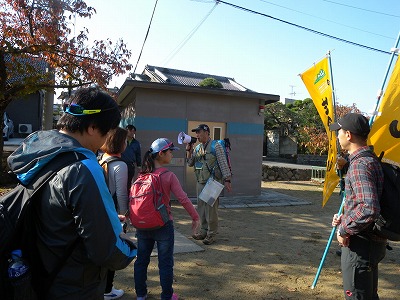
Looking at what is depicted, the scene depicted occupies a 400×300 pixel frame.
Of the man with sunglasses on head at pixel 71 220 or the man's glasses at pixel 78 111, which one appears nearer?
the man with sunglasses on head at pixel 71 220

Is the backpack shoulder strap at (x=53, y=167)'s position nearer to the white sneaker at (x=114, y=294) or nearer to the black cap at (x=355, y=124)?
the black cap at (x=355, y=124)

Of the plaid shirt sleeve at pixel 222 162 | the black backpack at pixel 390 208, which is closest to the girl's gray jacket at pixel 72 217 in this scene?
the black backpack at pixel 390 208

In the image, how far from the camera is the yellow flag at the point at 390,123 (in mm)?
3223

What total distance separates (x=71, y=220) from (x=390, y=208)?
2.15 metres

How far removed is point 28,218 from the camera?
4.47 ft

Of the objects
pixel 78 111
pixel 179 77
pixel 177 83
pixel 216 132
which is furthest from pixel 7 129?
pixel 78 111

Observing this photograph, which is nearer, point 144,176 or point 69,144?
point 69,144

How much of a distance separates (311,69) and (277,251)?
2.83m

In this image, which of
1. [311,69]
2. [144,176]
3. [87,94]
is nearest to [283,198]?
[311,69]

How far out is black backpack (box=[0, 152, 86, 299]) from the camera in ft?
4.31

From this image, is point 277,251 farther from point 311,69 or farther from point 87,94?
point 87,94

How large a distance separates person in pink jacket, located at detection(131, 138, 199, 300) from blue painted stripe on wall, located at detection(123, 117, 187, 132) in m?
5.24

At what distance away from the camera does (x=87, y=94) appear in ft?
5.07

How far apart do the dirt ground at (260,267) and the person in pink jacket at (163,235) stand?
1.33 feet
